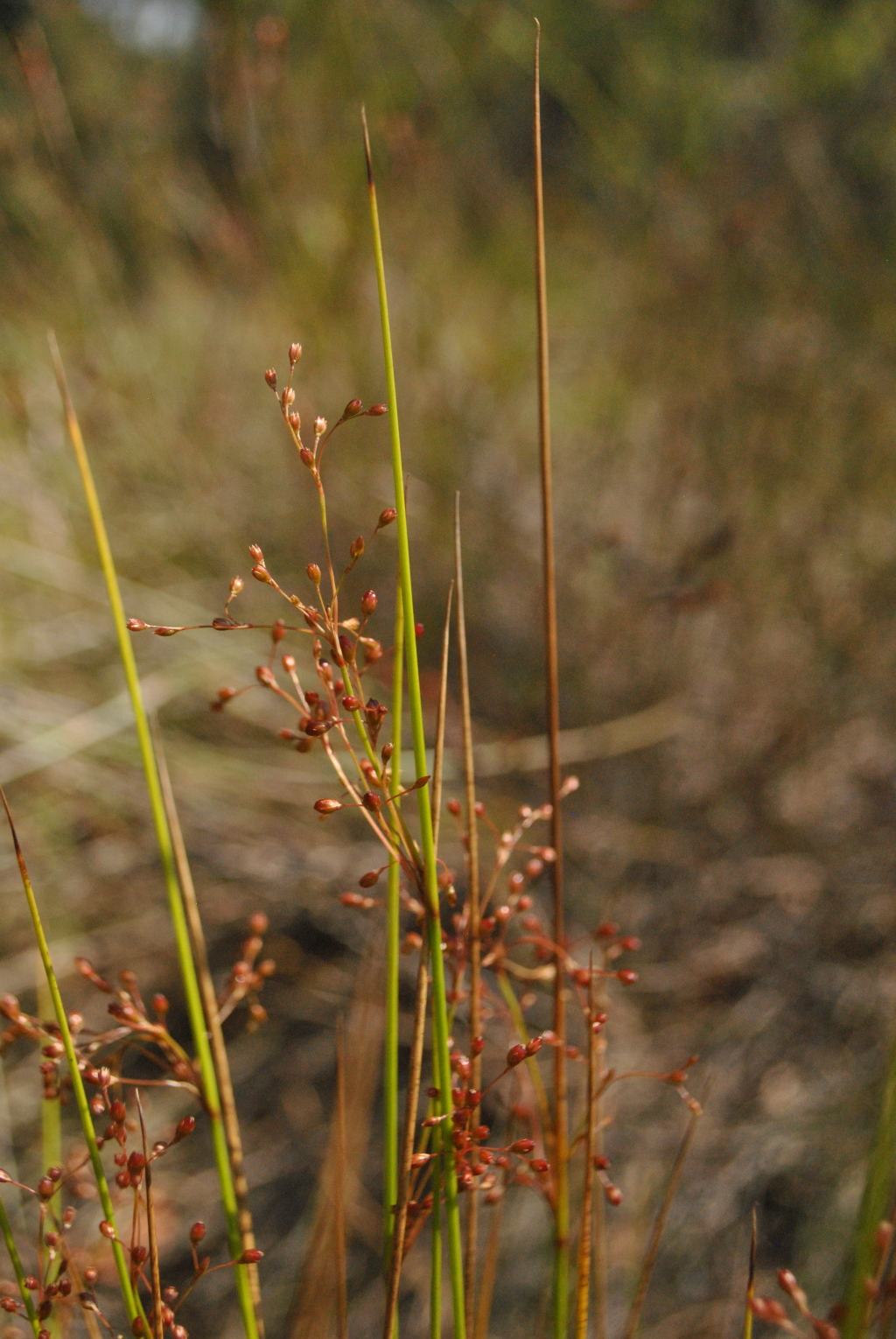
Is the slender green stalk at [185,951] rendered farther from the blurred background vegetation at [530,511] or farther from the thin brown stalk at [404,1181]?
the blurred background vegetation at [530,511]

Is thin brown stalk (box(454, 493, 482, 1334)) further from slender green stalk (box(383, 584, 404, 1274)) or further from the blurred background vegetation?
the blurred background vegetation

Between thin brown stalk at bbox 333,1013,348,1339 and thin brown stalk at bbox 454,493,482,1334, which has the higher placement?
thin brown stalk at bbox 454,493,482,1334

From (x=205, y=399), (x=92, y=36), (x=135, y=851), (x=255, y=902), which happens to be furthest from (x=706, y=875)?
(x=92, y=36)

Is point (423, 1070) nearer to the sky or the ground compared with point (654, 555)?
nearer to the ground

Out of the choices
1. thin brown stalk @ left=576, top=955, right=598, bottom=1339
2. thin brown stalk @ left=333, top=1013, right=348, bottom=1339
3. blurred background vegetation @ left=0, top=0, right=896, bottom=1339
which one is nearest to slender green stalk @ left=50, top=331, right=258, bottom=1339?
thin brown stalk @ left=333, top=1013, right=348, bottom=1339

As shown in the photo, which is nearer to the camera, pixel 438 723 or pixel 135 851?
pixel 438 723

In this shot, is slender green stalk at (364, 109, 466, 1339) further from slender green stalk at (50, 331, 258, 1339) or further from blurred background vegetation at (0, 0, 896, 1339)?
blurred background vegetation at (0, 0, 896, 1339)

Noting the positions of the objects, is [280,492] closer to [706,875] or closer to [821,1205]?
[706,875]

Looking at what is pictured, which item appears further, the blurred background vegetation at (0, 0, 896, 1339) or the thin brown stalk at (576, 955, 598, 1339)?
the blurred background vegetation at (0, 0, 896, 1339)
